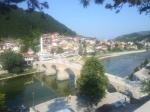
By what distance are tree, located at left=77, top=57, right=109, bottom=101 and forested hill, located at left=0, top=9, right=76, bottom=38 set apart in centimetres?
656

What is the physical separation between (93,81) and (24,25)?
1486 cm

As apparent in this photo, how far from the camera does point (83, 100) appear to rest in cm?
Result: 2173

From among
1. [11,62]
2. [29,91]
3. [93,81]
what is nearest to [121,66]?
[11,62]

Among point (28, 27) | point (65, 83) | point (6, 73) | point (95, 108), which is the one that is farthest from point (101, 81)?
point (6, 73)

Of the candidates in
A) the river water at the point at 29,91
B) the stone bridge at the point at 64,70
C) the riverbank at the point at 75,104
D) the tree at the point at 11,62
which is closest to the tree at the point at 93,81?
the riverbank at the point at 75,104

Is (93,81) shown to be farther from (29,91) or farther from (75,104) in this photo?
(29,91)

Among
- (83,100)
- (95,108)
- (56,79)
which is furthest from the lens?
(56,79)

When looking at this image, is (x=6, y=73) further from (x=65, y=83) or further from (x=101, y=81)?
(x=101, y=81)

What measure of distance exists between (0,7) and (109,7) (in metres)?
2.67

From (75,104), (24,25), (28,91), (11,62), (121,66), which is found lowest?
(28,91)

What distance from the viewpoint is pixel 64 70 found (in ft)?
137

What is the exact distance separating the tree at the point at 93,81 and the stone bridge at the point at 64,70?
474cm

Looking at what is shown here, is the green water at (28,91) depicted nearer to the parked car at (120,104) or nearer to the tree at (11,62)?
the tree at (11,62)

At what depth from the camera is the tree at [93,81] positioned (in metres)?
20.2
